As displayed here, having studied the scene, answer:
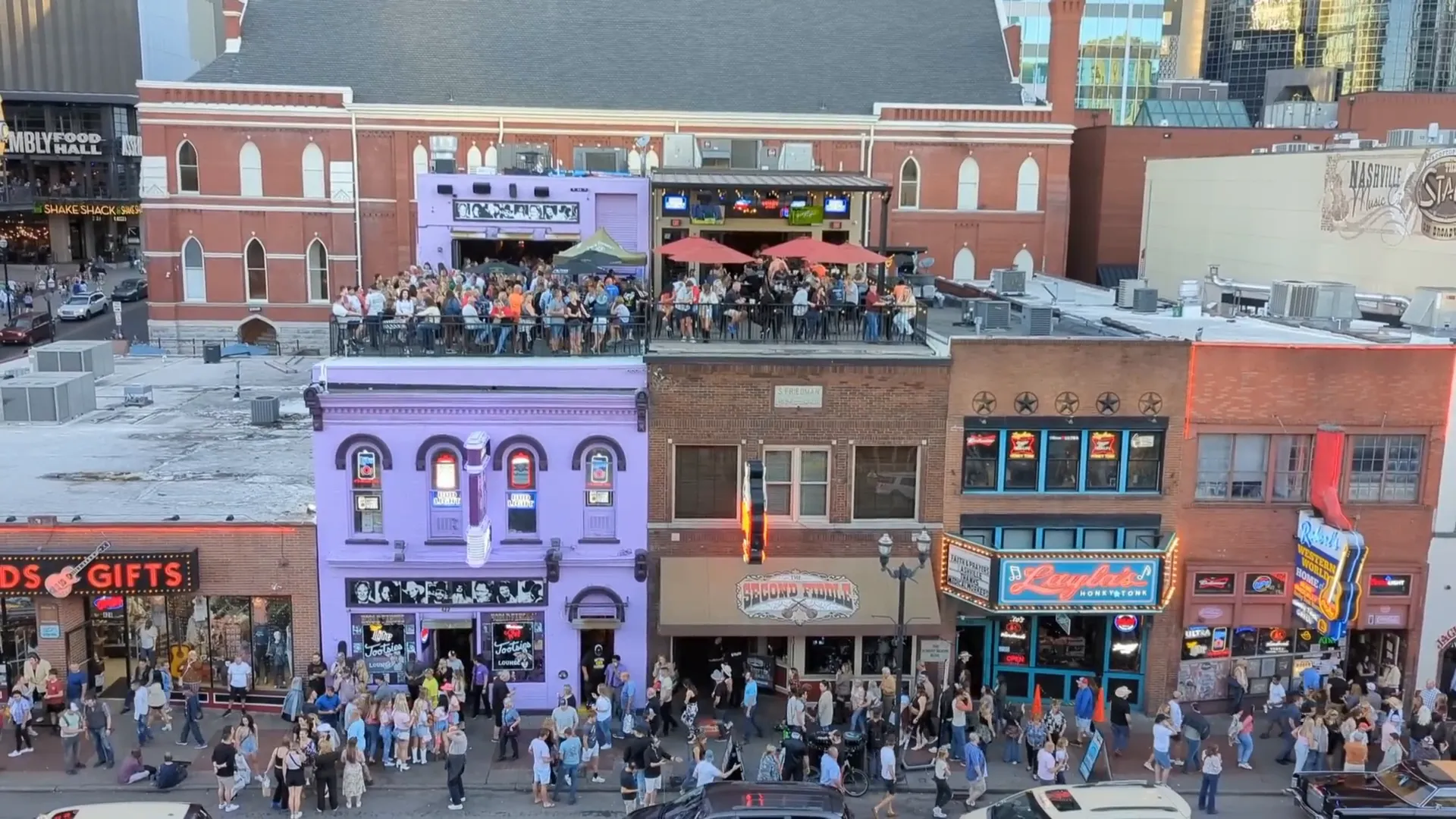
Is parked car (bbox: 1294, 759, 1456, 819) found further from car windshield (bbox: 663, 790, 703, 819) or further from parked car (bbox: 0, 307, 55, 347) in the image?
parked car (bbox: 0, 307, 55, 347)

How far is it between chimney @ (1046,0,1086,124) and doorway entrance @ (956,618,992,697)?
121ft

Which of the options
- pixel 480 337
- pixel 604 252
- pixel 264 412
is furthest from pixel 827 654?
pixel 264 412

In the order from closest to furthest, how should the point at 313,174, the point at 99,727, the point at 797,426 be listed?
the point at 99,727
the point at 797,426
the point at 313,174

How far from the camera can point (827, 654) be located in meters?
23.4

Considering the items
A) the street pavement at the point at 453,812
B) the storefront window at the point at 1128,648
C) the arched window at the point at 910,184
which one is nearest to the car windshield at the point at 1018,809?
the street pavement at the point at 453,812

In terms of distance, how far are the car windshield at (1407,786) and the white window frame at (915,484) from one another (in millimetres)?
8902

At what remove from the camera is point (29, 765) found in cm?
2016

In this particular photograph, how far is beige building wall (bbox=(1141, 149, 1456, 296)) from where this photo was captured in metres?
30.1

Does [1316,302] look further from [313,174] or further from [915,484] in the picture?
[313,174]

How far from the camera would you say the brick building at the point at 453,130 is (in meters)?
52.4

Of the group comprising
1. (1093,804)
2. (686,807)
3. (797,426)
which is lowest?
(686,807)

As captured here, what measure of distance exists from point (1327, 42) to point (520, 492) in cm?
12547

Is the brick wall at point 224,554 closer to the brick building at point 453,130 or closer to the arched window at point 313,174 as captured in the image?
the brick building at point 453,130

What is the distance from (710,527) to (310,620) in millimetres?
7997
